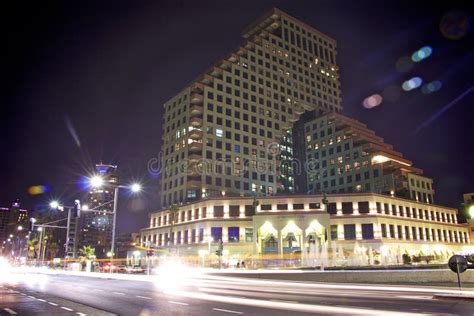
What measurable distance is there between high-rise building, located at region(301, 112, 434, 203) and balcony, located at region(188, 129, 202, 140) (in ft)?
119

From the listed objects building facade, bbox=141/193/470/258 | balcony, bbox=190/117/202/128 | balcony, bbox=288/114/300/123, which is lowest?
building facade, bbox=141/193/470/258

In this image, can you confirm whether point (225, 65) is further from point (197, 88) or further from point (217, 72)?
point (197, 88)

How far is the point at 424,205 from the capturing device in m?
84.3

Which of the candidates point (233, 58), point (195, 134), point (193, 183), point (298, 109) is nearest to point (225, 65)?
point (233, 58)

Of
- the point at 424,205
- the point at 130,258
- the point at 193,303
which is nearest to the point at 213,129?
the point at 130,258

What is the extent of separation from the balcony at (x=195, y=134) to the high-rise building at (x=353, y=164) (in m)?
36.4

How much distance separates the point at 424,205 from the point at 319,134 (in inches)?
1388

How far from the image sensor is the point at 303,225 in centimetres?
6862

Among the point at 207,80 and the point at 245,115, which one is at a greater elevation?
the point at 207,80

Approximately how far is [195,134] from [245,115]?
54.1 ft

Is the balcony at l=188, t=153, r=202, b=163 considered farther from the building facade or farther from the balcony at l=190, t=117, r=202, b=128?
the building facade

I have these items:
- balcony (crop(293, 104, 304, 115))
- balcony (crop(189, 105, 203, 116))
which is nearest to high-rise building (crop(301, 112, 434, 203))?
balcony (crop(293, 104, 304, 115))

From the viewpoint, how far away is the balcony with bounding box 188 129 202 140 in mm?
91250

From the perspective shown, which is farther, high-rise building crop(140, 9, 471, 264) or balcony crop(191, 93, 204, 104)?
balcony crop(191, 93, 204, 104)
